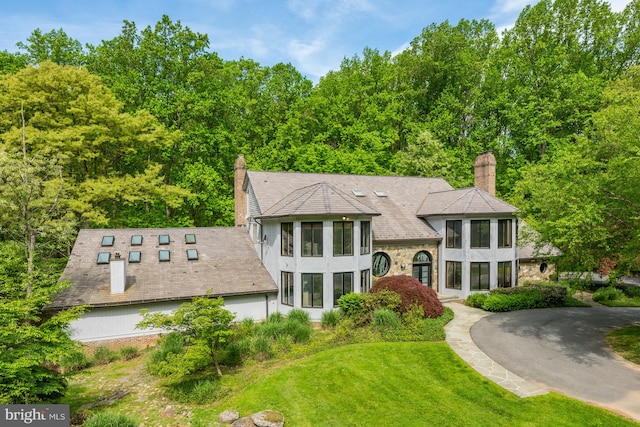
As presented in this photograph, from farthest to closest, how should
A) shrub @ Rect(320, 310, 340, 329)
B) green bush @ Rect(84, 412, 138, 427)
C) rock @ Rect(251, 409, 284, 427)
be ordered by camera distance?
shrub @ Rect(320, 310, 340, 329)
rock @ Rect(251, 409, 284, 427)
green bush @ Rect(84, 412, 138, 427)

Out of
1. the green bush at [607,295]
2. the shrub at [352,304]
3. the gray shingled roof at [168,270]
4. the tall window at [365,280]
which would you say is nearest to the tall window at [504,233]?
the green bush at [607,295]

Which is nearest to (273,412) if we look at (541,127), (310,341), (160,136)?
(310,341)

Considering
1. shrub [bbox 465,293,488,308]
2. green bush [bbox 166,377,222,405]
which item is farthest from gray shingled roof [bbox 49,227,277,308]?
shrub [bbox 465,293,488,308]

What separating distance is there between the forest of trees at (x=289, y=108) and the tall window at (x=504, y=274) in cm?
429

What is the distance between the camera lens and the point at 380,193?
2380cm

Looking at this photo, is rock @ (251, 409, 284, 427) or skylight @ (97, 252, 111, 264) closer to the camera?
rock @ (251, 409, 284, 427)

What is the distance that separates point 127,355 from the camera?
45.7ft

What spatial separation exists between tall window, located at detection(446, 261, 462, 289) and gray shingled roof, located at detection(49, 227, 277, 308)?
1144 centimetres

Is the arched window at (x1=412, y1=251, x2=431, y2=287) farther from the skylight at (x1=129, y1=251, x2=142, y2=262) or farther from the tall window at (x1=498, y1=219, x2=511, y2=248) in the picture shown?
the skylight at (x1=129, y1=251, x2=142, y2=262)

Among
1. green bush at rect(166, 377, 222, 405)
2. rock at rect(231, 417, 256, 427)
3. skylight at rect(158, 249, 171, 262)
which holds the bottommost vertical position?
green bush at rect(166, 377, 222, 405)

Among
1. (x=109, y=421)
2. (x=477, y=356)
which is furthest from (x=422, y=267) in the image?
(x=109, y=421)

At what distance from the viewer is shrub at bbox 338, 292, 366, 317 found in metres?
15.9

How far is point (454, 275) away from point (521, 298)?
379 cm

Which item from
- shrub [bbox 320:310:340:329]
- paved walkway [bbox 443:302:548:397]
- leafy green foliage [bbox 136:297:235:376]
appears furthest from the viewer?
shrub [bbox 320:310:340:329]
